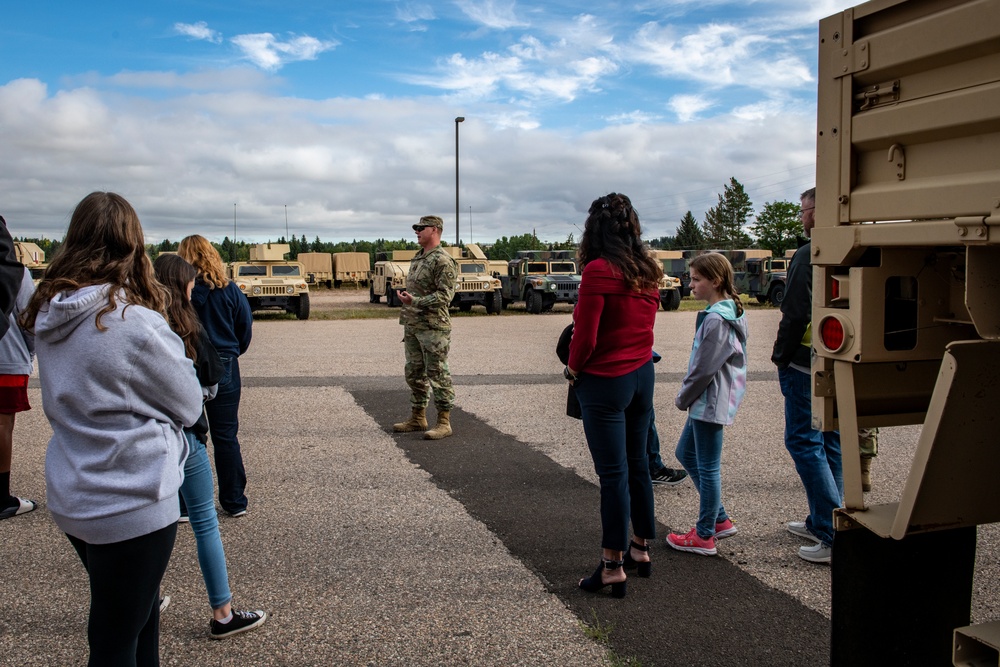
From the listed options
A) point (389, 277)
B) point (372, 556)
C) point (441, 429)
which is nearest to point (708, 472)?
point (372, 556)

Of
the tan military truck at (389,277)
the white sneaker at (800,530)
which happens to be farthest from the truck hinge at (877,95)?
the tan military truck at (389,277)

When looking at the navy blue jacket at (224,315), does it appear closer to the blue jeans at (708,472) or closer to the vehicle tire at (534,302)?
the blue jeans at (708,472)

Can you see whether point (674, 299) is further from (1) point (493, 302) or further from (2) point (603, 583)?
(2) point (603, 583)

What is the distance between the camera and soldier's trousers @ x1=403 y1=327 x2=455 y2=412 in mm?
7289

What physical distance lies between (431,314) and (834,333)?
16.2 ft

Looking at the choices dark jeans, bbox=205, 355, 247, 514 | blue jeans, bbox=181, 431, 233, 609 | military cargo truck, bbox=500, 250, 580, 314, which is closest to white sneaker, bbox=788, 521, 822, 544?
blue jeans, bbox=181, 431, 233, 609

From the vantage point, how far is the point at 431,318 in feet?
23.8

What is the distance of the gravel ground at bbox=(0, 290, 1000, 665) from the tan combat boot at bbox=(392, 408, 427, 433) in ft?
0.67

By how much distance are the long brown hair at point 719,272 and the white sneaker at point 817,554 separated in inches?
49.3

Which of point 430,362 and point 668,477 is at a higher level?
point 430,362

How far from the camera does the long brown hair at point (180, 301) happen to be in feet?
11.7

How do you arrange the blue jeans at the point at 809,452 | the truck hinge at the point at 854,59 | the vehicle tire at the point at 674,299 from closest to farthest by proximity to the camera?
the truck hinge at the point at 854,59
the blue jeans at the point at 809,452
the vehicle tire at the point at 674,299

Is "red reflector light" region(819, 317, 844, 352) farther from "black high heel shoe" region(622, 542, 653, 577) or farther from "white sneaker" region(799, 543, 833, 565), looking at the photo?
"white sneaker" region(799, 543, 833, 565)

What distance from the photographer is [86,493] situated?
2.31 metres
